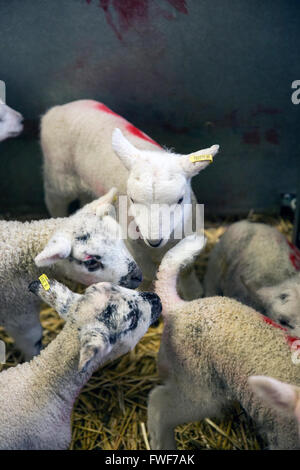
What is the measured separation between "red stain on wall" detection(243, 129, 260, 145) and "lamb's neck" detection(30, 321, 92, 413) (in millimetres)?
1892

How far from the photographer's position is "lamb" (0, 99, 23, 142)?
2.81 metres

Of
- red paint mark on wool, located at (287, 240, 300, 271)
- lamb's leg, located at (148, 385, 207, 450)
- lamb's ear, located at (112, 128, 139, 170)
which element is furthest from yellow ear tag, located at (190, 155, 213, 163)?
lamb's leg, located at (148, 385, 207, 450)

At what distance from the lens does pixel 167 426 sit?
238cm

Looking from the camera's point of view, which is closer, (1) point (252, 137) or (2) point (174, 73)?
(2) point (174, 73)

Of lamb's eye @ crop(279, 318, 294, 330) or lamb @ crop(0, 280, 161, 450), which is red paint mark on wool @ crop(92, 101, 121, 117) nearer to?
lamb @ crop(0, 280, 161, 450)

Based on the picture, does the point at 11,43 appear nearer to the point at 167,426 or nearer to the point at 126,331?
the point at 126,331

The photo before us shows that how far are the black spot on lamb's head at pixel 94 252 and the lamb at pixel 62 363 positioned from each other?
0.70 ft

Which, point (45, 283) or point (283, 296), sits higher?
point (45, 283)

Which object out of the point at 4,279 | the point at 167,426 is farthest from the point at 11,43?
the point at 167,426

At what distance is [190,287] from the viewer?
10.2ft

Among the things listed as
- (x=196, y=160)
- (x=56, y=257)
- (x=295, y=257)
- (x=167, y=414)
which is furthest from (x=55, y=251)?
(x=295, y=257)

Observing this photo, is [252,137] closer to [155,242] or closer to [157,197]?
[157,197]

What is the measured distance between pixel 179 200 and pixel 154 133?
36.0 inches

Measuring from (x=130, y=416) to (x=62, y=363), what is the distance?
0.96m
